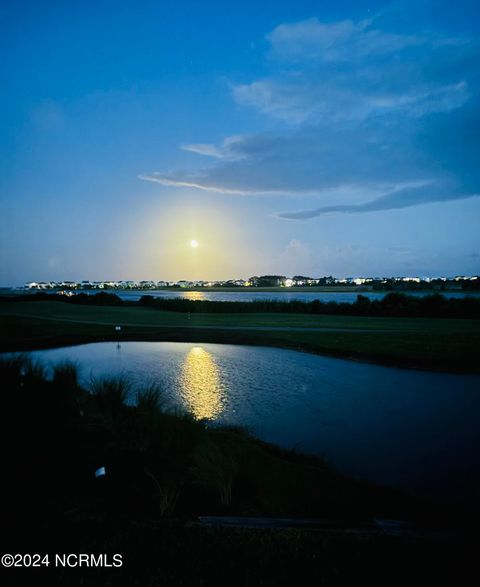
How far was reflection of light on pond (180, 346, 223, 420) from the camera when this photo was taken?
10023 millimetres

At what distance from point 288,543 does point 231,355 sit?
14.3 meters

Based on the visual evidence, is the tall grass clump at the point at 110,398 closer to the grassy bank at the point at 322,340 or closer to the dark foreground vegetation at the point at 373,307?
the grassy bank at the point at 322,340

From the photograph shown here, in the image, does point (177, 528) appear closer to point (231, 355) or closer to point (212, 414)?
point (212, 414)

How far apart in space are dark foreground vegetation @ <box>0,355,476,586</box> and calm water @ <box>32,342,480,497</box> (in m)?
1.27

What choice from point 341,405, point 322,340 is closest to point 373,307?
point 322,340

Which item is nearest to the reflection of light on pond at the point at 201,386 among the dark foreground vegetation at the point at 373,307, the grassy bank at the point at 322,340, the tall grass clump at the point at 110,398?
the tall grass clump at the point at 110,398

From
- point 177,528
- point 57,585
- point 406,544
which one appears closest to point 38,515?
point 57,585

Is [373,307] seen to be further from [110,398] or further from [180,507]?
[180,507]

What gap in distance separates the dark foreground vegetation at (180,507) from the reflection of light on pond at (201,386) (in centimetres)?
194

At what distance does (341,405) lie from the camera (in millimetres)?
10555

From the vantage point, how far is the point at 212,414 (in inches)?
380

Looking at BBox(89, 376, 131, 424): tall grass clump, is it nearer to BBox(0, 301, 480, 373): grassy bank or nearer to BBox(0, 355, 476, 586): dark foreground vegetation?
BBox(0, 355, 476, 586): dark foreground vegetation

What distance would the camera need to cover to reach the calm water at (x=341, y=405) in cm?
724

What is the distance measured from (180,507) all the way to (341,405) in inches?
277
